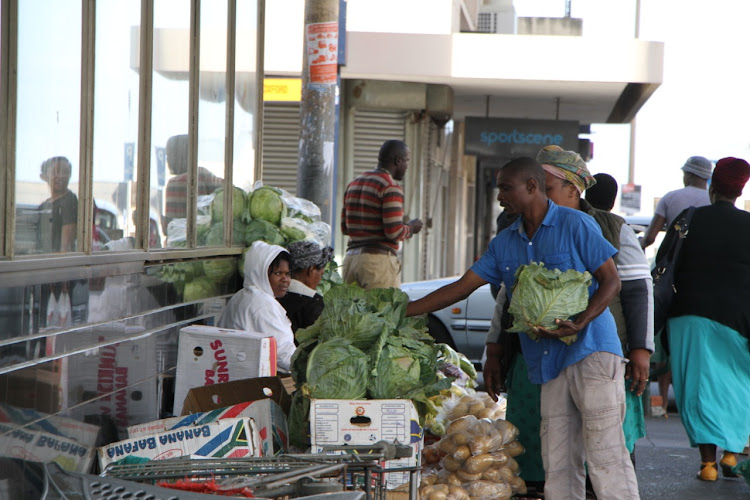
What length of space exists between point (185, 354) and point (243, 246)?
187cm

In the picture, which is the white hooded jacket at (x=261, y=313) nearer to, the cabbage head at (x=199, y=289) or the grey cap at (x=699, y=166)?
the cabbage head at (x=199, y=289)

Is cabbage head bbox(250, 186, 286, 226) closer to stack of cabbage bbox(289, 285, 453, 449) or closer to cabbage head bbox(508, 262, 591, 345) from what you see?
stack of cabbage bbox(289, 285, 453, 449)

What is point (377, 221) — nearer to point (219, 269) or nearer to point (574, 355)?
point (219, 269)

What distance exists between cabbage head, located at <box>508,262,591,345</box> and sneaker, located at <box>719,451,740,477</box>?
2998 mm

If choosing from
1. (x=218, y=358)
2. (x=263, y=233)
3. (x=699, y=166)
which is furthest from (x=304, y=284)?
(x=699, y=166)

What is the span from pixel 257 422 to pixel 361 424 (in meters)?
0.54

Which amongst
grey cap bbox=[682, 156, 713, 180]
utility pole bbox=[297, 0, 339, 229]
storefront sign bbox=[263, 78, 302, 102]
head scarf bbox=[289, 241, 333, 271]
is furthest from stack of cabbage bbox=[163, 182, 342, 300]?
storefront sign bbox=[263, 78, 302, 102]

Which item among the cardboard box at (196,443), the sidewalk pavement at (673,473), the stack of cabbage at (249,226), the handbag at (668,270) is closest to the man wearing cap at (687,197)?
the sidewalk pavement at (673,473)

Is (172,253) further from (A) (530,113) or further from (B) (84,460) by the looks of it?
(A) (530,113)

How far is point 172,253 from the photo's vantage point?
527 centimetres

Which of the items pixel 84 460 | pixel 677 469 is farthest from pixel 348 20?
pixel 84 460

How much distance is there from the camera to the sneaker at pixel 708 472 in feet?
21.7

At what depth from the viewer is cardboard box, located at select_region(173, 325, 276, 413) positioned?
192 inches

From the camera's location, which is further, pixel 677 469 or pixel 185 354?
pixel 677 469
